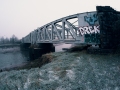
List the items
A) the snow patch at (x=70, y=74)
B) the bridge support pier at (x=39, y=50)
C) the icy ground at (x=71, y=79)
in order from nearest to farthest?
the icy ground at (x=71, y=79), the snow patch at (x=70, y=74), the bridge support pier at (x=39, y=50)

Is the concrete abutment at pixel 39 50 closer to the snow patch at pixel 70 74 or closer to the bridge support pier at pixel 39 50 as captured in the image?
the bridge support pier at pixel 39 50

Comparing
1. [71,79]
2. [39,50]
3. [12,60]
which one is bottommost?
[12,60]

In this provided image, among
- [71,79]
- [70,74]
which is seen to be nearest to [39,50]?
[70,74]

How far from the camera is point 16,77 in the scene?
1672 cm

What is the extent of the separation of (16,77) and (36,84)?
3.46 meters

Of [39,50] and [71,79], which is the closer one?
[71,79]

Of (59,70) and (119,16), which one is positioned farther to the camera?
(119,16)

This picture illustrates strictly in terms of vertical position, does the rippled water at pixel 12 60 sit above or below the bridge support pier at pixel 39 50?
below

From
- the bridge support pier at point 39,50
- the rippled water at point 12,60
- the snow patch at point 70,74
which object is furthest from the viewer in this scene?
the bridge support pier at point 39,50

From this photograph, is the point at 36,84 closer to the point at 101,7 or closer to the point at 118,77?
the point at 118,77

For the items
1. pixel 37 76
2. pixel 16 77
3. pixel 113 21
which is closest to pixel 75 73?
pixel 37 76

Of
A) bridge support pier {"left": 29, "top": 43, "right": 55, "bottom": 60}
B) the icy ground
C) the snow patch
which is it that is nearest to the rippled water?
bridge support pier {"left": 29, "top": 43, "right": 55, "bottom": 60}

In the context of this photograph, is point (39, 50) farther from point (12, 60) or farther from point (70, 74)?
point (70, 74)

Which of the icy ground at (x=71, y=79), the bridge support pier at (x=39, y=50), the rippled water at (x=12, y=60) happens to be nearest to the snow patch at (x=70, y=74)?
the icy ground at (x=71, y=79)
